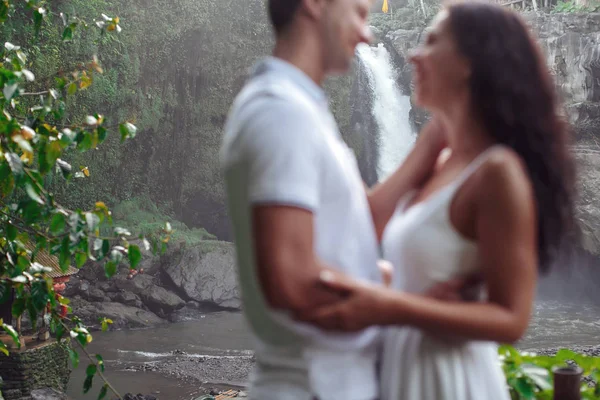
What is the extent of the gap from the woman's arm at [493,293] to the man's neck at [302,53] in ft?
1.14

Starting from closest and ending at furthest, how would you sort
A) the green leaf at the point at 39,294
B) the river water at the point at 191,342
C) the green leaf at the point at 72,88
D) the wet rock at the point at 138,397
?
the green leaf at the point at 39,294 < the green leaf at the point at 72,88 < the wet rock at the point at 138,397 < the river water at the point at 191,342

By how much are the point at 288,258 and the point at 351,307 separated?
Answer: 0.12 metres

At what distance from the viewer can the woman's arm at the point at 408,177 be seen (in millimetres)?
1420

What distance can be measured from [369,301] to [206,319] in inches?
618

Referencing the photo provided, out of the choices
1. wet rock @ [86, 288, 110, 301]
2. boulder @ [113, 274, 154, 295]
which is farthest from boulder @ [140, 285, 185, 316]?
wet rock @ [86, 288, 110, 301]

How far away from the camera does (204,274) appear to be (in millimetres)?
17094

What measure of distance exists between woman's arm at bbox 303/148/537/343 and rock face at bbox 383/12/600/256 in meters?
17.2

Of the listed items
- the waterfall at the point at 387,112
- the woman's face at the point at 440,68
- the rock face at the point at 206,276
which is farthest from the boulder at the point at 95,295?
the woman's face at the point at 440,68

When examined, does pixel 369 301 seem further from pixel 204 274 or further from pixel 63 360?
pixel 204 274

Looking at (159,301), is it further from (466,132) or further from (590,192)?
(466,132)

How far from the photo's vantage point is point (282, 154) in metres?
1.01

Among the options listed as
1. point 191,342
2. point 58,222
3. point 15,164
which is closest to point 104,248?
point 58,222

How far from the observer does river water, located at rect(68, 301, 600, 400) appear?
37.9 feet

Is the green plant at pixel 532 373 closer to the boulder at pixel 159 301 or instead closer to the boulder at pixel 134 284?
the boulder at pixel 159 301
